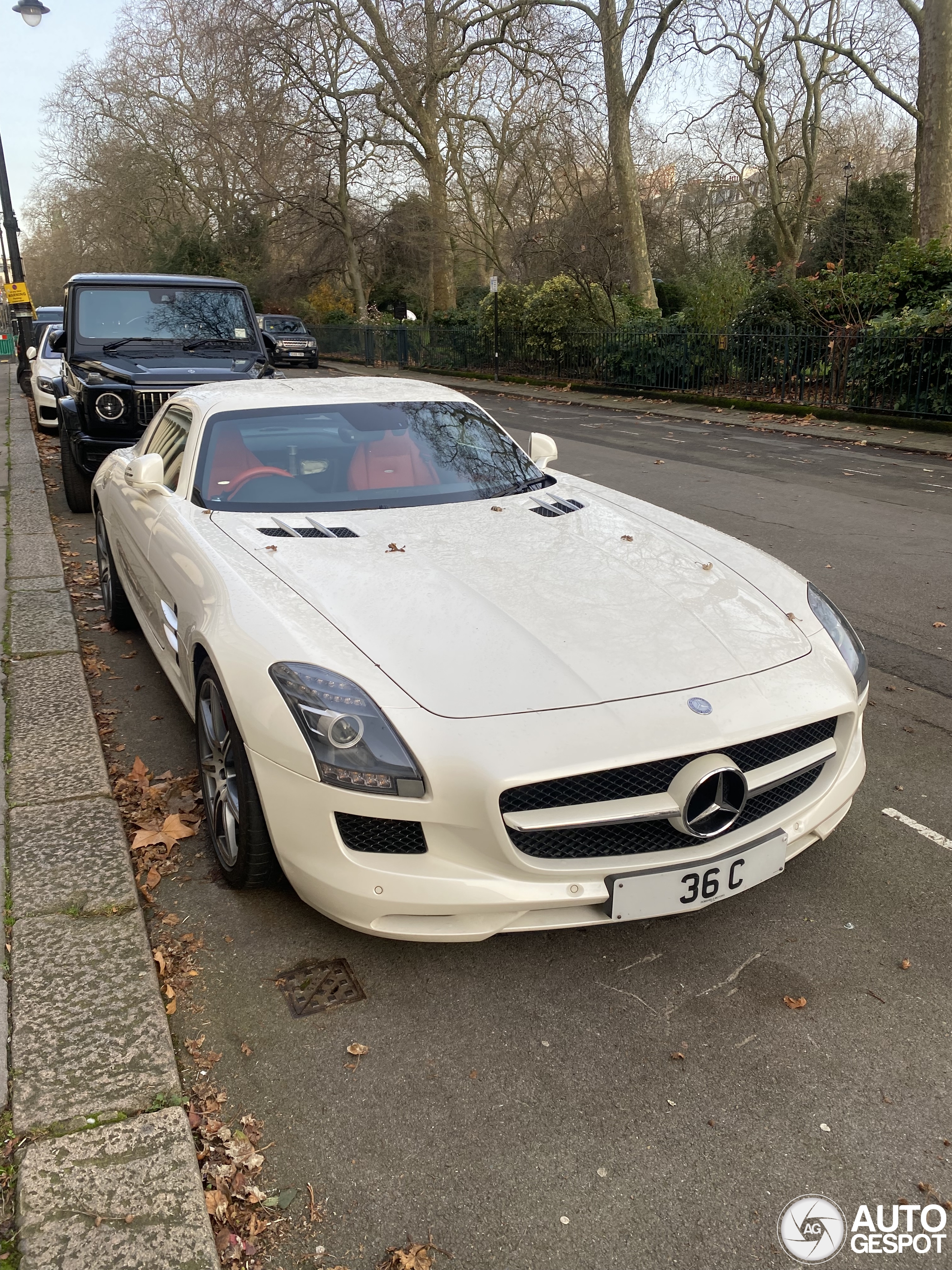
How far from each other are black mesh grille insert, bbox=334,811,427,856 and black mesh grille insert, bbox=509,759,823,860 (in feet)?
0.81

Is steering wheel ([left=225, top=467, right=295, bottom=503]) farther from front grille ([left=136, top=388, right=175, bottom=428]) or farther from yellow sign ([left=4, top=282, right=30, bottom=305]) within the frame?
yellow sign ([left=4, top=282, right=30, bottom=305])

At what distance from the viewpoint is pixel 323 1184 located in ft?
7.13

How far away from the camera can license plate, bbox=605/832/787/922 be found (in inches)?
101

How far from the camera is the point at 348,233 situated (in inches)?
1644

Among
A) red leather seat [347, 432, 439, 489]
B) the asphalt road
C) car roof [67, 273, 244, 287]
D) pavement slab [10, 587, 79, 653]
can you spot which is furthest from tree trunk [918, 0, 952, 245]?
the asphalt road

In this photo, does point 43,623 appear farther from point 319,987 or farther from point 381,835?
point 381,835

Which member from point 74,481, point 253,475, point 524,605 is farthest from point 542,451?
point 74,481

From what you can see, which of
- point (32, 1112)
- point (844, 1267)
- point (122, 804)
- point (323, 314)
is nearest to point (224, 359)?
point (122, 804)

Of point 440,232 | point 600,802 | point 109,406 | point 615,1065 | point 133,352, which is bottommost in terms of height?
point 615,1065

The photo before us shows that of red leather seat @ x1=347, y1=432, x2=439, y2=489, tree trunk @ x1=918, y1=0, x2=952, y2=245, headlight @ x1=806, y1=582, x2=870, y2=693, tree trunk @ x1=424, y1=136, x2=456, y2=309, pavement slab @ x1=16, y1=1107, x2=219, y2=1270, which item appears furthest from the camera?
tree trunk @ x1=424, y1=136, x2=456, y2=309

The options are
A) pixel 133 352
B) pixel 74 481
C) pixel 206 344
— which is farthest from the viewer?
pixel 206 344

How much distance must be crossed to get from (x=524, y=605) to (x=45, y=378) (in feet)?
44.5

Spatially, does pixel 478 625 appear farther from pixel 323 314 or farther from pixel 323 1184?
pixel 323 314

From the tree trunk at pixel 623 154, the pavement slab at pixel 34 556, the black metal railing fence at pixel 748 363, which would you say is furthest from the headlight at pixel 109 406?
the tree trunk at pixel 623 154
